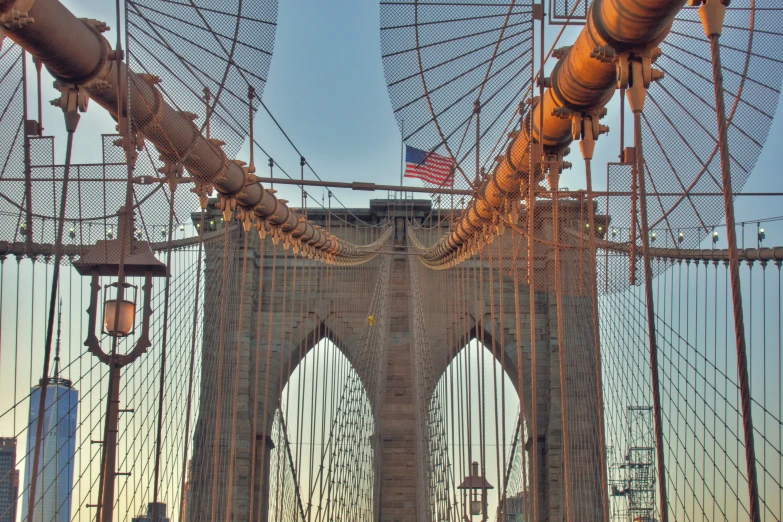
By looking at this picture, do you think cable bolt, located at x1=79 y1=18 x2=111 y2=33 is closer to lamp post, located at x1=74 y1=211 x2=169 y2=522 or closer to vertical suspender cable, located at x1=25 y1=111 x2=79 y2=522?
vertical suspender cable, located at x1=25 y1=111 x2=79 y2=522

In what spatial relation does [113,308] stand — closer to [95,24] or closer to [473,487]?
[95,24]

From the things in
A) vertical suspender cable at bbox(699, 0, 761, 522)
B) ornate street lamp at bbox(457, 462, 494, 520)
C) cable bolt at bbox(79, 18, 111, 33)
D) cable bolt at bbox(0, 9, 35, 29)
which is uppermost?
cable bolt at bbox(79, 18, 111, 33)

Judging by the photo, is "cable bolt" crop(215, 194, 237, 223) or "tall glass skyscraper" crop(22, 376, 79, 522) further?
"cable bolt" crop(215, 194, 237, 223)

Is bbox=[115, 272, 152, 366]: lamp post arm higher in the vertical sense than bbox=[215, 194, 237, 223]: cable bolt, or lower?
lower

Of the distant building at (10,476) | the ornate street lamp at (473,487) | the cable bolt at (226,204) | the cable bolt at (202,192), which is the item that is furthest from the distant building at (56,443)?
the ornate street lamp at (473,487)

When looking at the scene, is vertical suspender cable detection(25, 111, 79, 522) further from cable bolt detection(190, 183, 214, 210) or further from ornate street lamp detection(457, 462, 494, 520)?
ornate street lamp detection(457, 462, 494, 520)

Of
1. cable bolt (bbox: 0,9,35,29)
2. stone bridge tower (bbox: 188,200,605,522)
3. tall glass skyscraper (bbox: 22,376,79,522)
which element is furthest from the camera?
stone bridge tower (bbox: 188,200,605,522)

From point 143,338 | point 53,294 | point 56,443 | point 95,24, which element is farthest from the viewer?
point 56,443

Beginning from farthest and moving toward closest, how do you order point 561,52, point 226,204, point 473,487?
point 473,487, point 226,204, point 561,52

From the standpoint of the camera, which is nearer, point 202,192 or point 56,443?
point 202,192

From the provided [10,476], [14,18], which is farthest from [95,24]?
[10,476]

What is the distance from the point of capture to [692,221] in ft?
21.5

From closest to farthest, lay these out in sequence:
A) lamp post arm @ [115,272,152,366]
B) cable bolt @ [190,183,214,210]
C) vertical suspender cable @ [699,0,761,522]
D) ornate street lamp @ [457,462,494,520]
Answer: vertical suspender cable @ [699,0,761,522] → lamp post arm @ [115,272,152,366] → cable bolt @ [190,183,214,210] → ornate street lamp @ [457,462,494,520]

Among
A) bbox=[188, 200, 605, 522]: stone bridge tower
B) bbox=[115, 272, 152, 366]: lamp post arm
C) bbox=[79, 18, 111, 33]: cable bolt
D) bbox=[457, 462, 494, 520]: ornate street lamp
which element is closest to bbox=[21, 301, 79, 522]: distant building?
bbox=[115, 272, 152, 366]: lamp post arm
